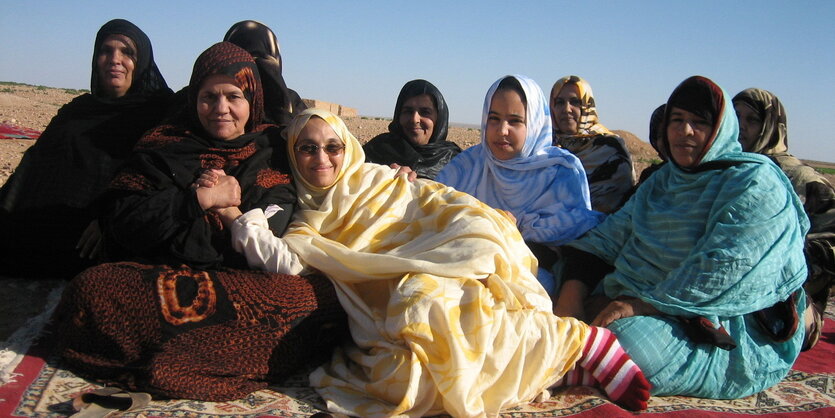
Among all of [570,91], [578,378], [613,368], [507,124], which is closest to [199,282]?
[578,378]

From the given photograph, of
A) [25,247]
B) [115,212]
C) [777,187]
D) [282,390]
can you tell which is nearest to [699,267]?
[777,187]

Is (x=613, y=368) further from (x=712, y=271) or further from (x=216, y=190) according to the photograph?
(x=216, y=190)

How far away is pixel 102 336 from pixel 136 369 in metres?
0.19

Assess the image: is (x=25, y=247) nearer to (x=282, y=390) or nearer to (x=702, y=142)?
(x=282, y=390)

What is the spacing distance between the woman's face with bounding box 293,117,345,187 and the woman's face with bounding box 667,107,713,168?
1579 millimetres

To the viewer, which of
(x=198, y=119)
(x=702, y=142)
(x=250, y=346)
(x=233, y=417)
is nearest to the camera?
(x=233, y=417)

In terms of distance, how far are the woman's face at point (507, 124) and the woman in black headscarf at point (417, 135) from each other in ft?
3.42

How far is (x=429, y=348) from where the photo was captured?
8.27ft

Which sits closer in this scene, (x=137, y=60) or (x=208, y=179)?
(x=208, y=179)

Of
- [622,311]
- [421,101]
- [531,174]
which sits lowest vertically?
[622,311]

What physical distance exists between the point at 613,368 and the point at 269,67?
2.95 metres

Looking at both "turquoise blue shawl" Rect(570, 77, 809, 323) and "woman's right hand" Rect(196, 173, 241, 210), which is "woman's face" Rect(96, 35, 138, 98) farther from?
"turquoise blue shawl" Rect(570, 77, 809, 323)

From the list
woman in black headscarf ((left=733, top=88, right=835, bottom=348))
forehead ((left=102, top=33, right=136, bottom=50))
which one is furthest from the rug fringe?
woman in black headscarf ((left=733, top=88, right=835, bottom=348))

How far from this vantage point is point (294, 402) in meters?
2.62
